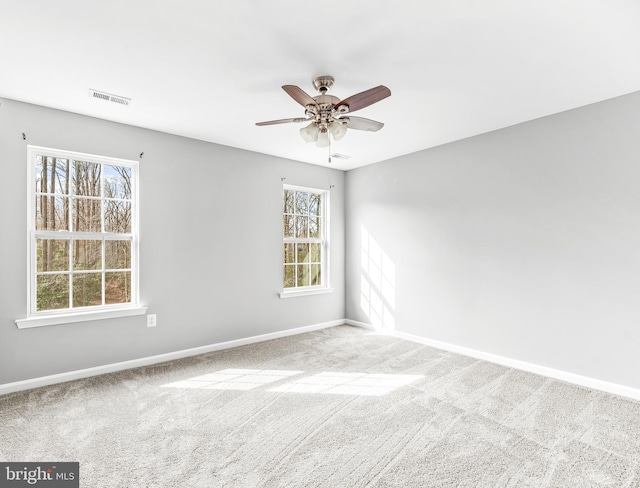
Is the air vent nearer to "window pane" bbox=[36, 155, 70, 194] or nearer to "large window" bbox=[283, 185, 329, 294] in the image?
"window pane" bbox=[36, 155, 70, 194]

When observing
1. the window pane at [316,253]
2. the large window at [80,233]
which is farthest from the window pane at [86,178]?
the window pane at [316,253]

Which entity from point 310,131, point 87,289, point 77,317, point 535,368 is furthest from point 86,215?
point 535,368

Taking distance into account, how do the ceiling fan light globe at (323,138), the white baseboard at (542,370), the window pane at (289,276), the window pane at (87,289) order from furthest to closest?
Answer: the window pane at (289,276) → the window pane at (87,289) → the white baseboard at (542,370) → the ceiling fan light globe at (323,138)

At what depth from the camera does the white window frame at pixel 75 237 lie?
311 cm

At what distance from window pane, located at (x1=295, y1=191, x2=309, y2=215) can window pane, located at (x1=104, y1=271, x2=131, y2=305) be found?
245cm

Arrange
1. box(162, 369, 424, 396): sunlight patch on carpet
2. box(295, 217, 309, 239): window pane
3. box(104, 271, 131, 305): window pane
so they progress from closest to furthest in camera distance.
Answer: box(162, 369, 424, 396): sunlight patch on carpet → box(104, 271, 131, 305): window pane → box(295, 217, 309, 239): window pane

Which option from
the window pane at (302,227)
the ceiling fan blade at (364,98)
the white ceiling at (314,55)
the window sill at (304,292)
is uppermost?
the white ceiling at (314,55)

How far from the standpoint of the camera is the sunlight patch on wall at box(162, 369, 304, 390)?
312 cm

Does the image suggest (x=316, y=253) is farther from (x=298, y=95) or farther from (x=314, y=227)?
(x=298, y=95)

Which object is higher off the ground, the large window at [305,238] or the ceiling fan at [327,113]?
the ceiling fan at [327,113]

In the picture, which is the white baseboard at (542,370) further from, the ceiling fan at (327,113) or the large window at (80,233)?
the large window at (80,233)

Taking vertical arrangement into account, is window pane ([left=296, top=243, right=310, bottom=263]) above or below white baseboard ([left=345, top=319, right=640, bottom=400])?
above

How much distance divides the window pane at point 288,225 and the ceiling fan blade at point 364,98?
2.60 metres

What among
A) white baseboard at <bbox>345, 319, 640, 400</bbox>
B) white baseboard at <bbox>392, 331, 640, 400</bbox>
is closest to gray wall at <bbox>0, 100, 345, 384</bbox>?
white baseboard at <bbox>345, 319, 640, 400</bbox>
